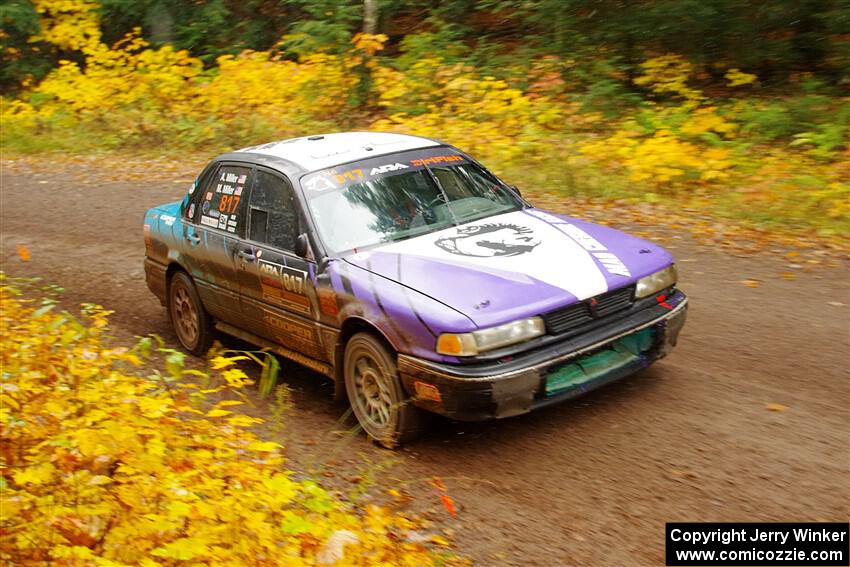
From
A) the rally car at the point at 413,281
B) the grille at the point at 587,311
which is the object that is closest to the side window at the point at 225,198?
the rally car at the point at 413,281

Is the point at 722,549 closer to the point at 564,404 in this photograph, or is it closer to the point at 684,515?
the point at 684,515

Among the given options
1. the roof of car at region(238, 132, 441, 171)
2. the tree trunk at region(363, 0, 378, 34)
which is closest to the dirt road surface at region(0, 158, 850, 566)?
the roof of car at region(238, 132, 441, 171)

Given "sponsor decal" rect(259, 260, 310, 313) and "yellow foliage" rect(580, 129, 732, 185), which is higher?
"sponsor decal" rect(259, 260, 310, 313)

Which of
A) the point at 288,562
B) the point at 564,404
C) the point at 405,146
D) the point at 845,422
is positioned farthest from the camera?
the point at 405,146

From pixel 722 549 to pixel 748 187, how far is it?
7076 mm

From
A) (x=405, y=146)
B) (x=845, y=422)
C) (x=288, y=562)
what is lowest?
(x=845, y=422)

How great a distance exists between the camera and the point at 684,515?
13.9 ft

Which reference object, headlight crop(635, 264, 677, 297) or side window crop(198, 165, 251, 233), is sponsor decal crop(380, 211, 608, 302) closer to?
headlight crop(635, 264, 677, 297)

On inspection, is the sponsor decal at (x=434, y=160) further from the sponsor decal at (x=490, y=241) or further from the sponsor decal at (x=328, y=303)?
the sponsor decal at (x=328, y=303)

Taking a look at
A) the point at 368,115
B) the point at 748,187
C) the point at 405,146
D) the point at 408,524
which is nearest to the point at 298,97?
the point at 368,115

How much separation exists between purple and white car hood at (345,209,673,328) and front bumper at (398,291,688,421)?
261mm

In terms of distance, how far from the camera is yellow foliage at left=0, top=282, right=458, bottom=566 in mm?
3721

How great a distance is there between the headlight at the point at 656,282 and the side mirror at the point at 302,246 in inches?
87.6

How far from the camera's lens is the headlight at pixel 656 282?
534 centimetres
